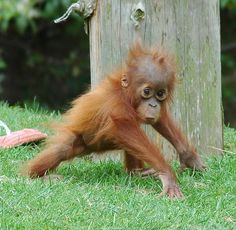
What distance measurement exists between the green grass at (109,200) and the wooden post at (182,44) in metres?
0.35

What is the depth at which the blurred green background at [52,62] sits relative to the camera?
12703 mm

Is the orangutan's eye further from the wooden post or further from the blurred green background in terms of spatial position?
the blurred green background

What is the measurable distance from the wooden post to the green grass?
35cm

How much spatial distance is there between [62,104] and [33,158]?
6.61 meters

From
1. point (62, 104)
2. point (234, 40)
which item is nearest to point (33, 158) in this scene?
point (62, 104)

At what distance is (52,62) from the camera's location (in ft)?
42.4

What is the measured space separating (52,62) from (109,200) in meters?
7.87

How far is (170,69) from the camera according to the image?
5.71 m

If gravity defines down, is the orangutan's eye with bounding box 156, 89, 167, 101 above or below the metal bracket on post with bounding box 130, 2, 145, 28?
below

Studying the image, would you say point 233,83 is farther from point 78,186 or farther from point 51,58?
point 78,186

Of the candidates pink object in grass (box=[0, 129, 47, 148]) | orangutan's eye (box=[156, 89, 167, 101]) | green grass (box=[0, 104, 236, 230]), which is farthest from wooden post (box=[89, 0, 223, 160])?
orangutan's eye (box=[156, 89, 167, 101])

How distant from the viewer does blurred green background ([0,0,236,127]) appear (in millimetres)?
12703

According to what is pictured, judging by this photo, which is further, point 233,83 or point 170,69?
point 233,83

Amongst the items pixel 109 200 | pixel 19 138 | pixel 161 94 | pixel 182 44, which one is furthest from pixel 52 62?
pixel 109 200
